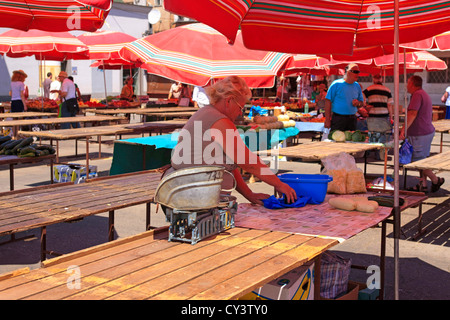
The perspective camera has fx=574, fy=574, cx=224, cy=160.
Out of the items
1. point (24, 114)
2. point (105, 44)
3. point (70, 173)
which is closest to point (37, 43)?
point (24, 114)

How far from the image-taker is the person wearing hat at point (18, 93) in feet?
51.6

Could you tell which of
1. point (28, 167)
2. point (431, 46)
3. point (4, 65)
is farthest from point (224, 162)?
point (4, 65)

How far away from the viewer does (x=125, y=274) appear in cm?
275

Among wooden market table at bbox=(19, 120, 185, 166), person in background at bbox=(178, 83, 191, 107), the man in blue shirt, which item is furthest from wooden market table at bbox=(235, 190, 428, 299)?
person in background at bbox=(178, 83, 191, 107)

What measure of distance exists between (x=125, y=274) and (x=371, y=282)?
2.82 meters

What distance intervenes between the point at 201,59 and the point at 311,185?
5591mm

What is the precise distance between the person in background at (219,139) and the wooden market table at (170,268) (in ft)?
2.01

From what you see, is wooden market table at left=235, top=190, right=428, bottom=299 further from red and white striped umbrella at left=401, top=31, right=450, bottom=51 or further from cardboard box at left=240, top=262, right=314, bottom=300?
red and white striped umbrella at left=401, top=31, right=450, bottom=51

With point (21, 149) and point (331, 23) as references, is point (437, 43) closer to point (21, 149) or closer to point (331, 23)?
point (331, 23)

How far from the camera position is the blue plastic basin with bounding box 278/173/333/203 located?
4383 millimetres

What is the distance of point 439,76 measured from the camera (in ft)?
94.8

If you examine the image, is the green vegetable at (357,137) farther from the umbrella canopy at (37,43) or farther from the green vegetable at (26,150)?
the umbrella canopy at (37,43)
